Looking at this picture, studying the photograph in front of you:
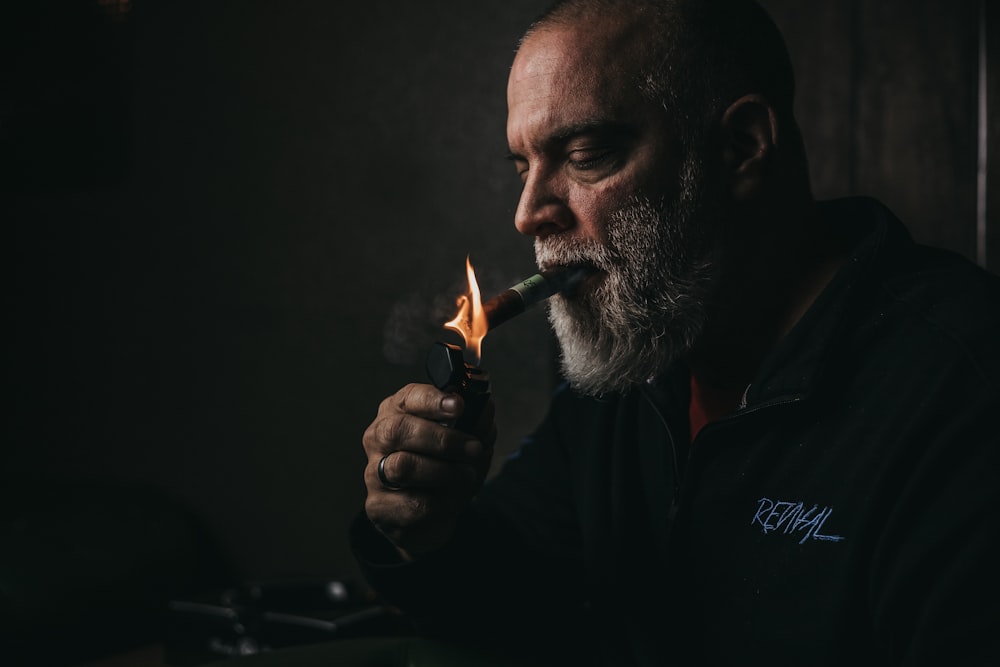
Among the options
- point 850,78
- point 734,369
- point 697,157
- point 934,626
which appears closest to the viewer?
point 934,626

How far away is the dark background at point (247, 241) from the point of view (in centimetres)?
240

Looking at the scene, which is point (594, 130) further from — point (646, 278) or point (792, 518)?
point (792, 518)

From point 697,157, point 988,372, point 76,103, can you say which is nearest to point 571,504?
point 697,157

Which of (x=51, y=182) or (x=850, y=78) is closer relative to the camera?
(x=850, y=78)

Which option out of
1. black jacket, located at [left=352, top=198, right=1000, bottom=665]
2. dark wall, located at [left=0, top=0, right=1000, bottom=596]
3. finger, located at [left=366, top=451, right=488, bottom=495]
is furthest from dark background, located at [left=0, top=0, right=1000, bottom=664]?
finger, located at [left=366, top=451, right=488, bottom=495]

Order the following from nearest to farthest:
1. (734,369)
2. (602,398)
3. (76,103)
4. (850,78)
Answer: (734,369), (602,398), (850,78), (76,103)

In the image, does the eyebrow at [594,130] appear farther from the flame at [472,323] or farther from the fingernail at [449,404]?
the fingernail at [449,404]

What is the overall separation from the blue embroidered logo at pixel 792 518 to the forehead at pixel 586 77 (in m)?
0.63

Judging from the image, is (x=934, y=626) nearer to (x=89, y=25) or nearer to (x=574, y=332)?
(x=574, y=332)

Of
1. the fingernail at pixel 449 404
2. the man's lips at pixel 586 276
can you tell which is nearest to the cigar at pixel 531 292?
the man's lips at pixel 586 276

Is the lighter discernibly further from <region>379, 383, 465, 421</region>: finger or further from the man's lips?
the man's lips

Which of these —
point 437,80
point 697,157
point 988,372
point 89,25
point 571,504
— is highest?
point 89,25

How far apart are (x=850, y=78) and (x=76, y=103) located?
7.32ft

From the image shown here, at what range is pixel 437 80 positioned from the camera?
2.41 metres
